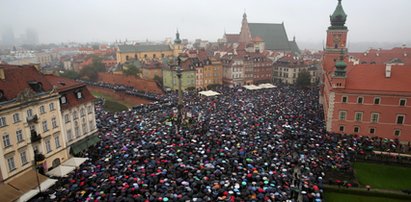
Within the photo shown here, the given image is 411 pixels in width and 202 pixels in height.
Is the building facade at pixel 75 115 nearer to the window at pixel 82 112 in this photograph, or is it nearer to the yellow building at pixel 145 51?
the window at pixel 82 112

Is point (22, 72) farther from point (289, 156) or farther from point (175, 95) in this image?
point (175, 95)

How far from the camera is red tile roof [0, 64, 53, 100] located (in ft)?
92.6

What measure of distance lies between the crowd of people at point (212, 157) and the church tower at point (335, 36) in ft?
54.6

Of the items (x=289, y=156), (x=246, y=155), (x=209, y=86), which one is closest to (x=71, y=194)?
(x=246, y=155)

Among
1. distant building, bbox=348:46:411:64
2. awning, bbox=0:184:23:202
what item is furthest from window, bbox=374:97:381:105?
distant building, bbox=348:46:411:64

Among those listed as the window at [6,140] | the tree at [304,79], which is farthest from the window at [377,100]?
the window at [6,140]

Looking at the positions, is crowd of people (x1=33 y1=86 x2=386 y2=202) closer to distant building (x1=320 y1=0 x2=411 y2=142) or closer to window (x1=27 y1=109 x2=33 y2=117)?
distant building (x1=320 y1=0 x2=411 y2=142)

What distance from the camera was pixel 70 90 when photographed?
36.9 metres

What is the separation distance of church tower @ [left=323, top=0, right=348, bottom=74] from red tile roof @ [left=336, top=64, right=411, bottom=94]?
57.0ft

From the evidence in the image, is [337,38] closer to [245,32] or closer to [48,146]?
[48,146]

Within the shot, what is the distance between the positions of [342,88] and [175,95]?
131 ft

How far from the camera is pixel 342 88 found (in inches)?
1676

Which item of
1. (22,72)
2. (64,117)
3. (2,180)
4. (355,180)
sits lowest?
(355,180)

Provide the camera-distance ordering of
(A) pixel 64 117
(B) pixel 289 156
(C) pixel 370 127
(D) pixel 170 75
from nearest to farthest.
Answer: (B) pixel 289 156 < (A) pixel 64 117 < (C) pixel 370 127 < (D) pixel 170 75
